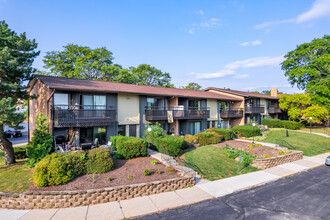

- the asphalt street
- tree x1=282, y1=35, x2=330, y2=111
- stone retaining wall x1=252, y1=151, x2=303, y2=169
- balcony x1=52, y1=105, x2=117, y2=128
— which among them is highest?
tree x1=282, y1=35, x2=330, y2=111

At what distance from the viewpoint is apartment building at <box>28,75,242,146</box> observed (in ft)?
47.7

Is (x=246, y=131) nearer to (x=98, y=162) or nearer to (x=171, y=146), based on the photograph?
(x=171, y=146)

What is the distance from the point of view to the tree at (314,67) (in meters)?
31.8

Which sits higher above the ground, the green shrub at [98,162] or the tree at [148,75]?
the tree at [148,75]

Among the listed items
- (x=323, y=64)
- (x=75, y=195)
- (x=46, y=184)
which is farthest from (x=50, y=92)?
(x=323, y=64)

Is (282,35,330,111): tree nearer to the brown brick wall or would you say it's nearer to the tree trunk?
the brown brick wall

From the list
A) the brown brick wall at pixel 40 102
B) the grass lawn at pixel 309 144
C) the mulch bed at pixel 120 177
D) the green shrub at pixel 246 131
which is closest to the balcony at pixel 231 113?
the green shrub at pixel 246 131

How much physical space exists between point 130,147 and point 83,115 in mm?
5209

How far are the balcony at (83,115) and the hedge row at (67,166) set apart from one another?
14.7ft

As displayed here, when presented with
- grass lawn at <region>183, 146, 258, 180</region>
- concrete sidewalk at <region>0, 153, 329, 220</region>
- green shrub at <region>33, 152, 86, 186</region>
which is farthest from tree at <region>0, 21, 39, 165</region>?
grass lawn at <region>183, 146, 258, 180</region>

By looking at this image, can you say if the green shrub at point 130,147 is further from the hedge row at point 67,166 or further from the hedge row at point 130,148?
the hedge row at point 67,166

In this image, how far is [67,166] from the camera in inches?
374

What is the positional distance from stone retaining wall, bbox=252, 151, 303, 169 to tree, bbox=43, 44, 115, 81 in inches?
Answer: 1155

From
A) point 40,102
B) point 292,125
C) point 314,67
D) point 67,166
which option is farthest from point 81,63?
point 314,67
